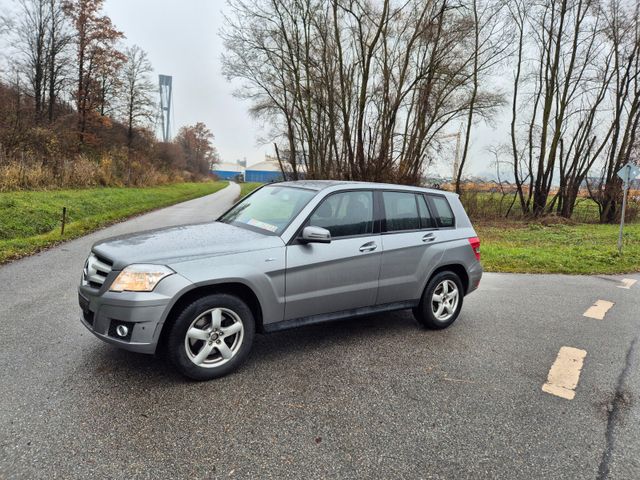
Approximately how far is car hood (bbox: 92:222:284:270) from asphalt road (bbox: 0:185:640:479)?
3.37ft

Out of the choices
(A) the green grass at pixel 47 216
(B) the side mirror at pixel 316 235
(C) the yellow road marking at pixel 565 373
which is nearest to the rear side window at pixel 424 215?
(B) the side mirror at pixel 316 235

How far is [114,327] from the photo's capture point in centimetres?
317

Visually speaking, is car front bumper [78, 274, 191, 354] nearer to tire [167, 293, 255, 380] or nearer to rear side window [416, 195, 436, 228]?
tire [167, 293, 255, 380]

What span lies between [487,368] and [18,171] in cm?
1737

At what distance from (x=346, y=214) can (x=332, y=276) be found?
716 mm

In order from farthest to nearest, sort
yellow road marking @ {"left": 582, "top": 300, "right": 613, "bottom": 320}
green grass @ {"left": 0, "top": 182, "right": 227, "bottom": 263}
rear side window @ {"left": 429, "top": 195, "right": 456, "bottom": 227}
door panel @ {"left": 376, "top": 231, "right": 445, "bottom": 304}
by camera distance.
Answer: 1. green grass @ {"left": 0, "top": 182, "right": 227, "bottom": 263}
2. yellow road marking @ {"left": 582, "top": 300, "right": 613, "bottom": 320}
3. rear side window @ {"left": 429, "top": 195, "right": 456, "bottom": 227}
4. door panel @ {"left": 376, "top": 231, "right": 445, "bottom": 304}

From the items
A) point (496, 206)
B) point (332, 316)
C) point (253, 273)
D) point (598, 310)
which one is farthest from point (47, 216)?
point (496, 206)

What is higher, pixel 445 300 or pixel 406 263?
pixel 406 263

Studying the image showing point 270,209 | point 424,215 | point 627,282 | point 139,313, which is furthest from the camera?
point 627,282

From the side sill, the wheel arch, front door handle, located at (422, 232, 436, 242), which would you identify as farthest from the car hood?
the wheel arch

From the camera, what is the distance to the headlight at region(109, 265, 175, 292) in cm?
312

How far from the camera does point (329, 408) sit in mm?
3098

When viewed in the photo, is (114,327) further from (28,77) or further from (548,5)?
(28,77)

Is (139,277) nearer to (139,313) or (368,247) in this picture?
(139,313)
